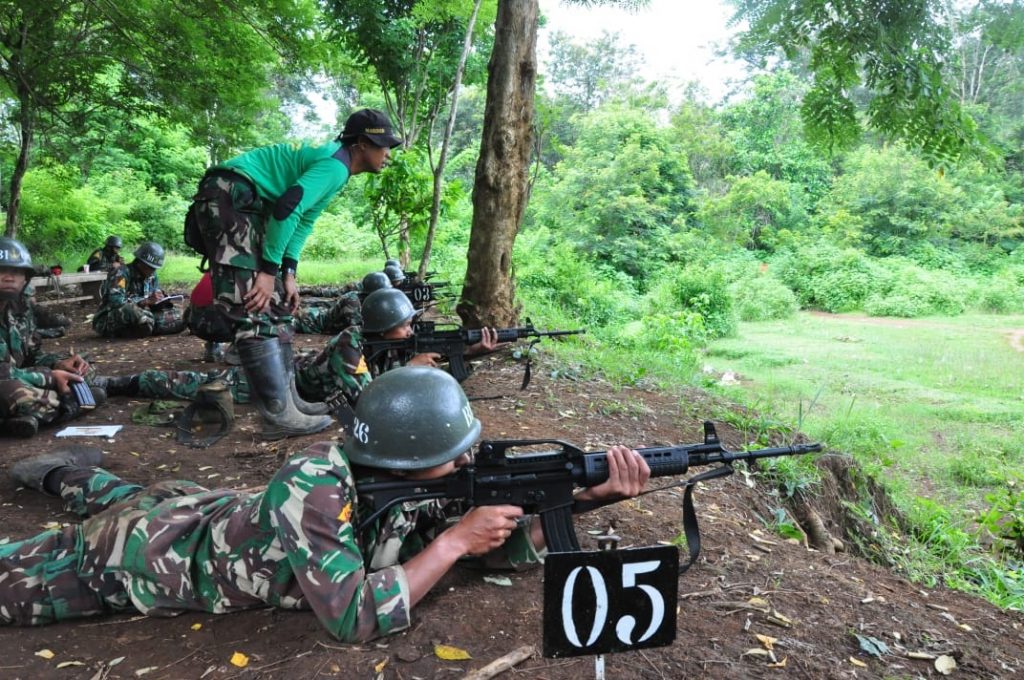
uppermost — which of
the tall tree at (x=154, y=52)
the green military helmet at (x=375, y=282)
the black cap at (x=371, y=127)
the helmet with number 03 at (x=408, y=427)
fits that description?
the tall tree at (x=154, y=52)

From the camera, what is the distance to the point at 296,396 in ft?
16.8

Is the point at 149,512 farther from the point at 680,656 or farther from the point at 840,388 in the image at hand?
the point at 840,388

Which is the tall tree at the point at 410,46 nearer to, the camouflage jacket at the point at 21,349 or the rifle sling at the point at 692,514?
the camouflage jacket at the point at 21,349

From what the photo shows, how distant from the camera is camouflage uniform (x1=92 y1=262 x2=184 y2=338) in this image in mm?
8781

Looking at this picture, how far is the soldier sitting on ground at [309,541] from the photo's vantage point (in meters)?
2.30

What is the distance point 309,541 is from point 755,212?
24.5 meters

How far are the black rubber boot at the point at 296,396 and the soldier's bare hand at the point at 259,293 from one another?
1.09 ft

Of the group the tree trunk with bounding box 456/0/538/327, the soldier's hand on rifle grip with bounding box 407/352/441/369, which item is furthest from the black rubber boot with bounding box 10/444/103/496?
the tree trunk with bounding box 456/0/538/327

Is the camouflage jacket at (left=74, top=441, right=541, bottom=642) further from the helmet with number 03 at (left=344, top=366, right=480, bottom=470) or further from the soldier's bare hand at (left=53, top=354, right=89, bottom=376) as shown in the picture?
the soldier's bare hand at (left=53, top=354, right=89, bottom=376)

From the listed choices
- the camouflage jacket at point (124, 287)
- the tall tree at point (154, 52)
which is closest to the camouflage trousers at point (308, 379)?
the camouflage jacket at point (124, 287)

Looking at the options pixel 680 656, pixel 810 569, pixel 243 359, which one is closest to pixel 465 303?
pixel 243 359

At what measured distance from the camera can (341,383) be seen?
5.10m

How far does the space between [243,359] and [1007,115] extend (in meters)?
22.5

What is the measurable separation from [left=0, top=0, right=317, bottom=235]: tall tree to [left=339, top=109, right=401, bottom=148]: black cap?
3530 mm
